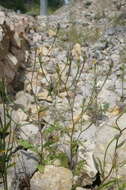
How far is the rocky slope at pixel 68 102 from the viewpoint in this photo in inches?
98.1

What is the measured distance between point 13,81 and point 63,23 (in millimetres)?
3517

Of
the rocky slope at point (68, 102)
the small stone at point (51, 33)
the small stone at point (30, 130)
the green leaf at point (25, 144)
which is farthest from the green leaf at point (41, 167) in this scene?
the small stone at point (51, 33)

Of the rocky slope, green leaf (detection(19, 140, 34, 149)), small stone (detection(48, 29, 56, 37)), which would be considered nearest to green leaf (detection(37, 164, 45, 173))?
the rocky slope

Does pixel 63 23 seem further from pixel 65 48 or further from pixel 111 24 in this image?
pixel 65 48

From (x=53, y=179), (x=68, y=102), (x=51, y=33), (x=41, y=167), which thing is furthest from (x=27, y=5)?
(x=53, y=179)

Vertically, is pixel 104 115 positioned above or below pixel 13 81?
below

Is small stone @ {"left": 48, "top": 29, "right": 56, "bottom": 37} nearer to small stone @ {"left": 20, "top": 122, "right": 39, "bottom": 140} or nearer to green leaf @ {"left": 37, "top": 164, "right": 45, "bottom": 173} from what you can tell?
small stone @ {"left": 20, "top": 122, "right": 39, "bottom": 140}

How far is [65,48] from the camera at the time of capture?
19.5 ft

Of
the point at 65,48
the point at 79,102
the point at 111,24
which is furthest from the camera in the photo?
the point at 111,24

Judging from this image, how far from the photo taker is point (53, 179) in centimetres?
242

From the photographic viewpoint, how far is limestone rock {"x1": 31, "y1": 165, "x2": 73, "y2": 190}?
2391 millimetres

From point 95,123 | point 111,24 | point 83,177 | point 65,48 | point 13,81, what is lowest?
point 83,177

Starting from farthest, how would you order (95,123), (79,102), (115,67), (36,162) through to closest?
(115,67) < (79,102) < (95,123) < (36,162)

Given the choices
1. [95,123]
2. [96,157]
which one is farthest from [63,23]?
[96,157]
